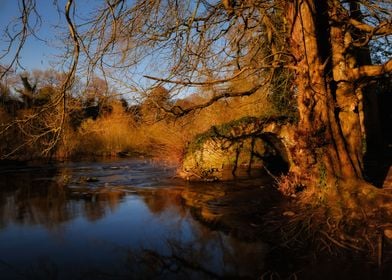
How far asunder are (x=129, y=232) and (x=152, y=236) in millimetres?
790

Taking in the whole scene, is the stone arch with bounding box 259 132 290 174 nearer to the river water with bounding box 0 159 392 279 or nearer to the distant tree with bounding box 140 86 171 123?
the river water with bounding box 0 159 392 279

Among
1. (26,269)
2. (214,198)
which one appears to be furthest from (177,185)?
(26,269)

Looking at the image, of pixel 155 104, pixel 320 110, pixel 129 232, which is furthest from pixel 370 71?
pixel 129 232

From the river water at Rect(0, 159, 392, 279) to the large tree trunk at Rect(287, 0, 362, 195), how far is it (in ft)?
6.14

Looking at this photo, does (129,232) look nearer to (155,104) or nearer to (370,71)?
(155,104)

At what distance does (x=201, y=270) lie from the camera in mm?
7566

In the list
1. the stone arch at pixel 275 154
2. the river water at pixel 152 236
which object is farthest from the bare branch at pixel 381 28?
the stone arch at pixel 275 154

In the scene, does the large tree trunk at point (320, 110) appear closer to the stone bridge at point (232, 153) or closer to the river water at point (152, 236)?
the river water at point (152, 236)

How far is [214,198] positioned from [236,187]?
2178mm

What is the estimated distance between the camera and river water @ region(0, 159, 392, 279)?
7.52m

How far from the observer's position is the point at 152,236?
10.1m

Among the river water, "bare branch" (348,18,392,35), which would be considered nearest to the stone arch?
the river water

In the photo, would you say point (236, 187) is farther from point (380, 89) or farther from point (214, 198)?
point (380, 89)

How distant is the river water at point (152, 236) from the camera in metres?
7.52
